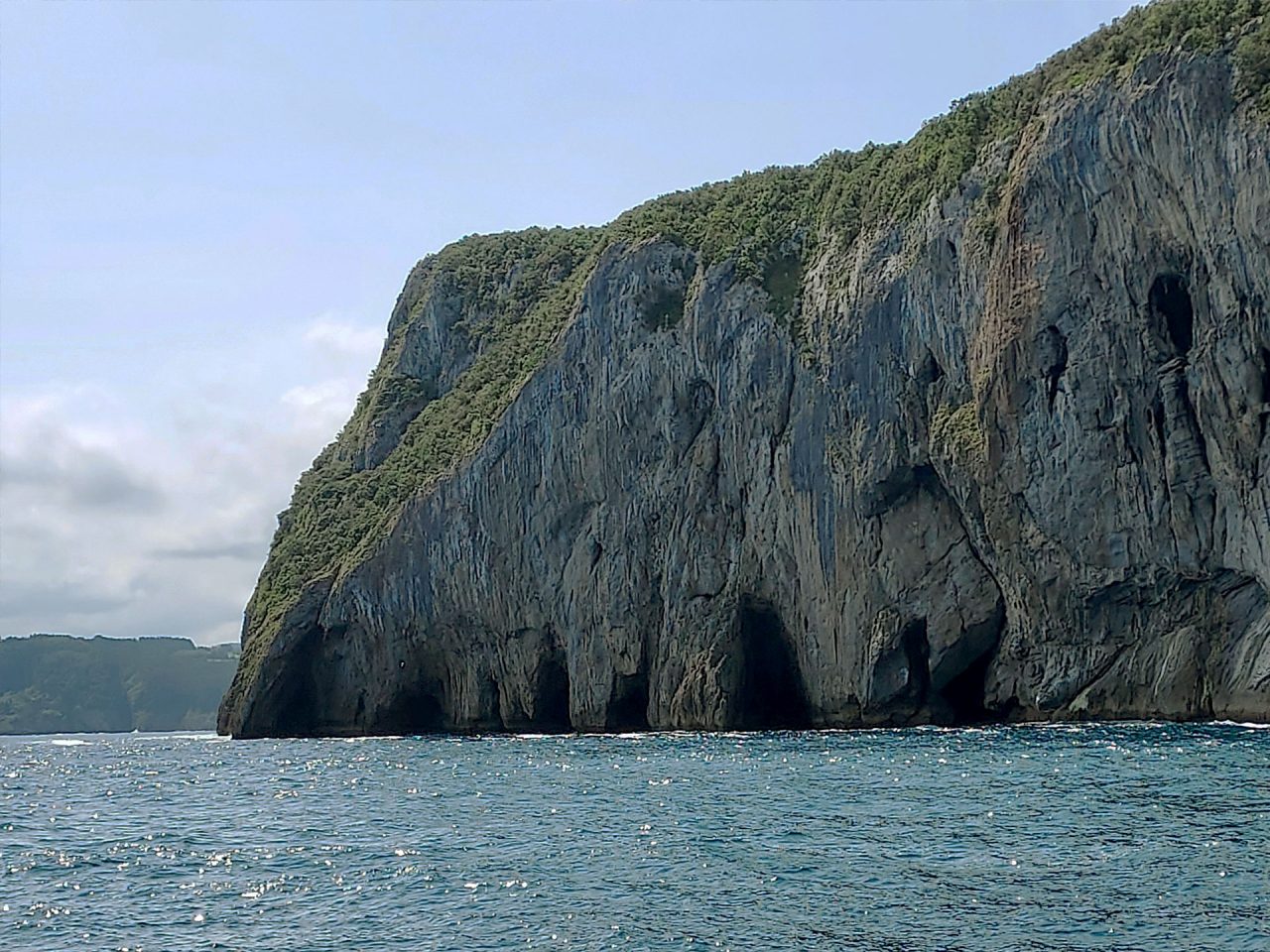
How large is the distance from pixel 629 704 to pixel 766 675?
775cm

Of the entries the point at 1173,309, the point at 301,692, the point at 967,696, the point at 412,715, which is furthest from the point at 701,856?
the point at 301,692

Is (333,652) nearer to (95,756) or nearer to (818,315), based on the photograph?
(95,756)

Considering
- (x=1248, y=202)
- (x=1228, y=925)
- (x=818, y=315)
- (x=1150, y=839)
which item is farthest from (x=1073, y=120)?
(x=1228, y=925)

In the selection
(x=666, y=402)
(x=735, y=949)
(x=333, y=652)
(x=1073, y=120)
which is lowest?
(x=735, y=949)

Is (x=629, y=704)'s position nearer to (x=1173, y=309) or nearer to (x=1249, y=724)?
(x=1249, y=724)

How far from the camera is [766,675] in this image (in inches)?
2768

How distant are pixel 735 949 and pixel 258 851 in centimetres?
1422

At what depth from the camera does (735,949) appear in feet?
60.3

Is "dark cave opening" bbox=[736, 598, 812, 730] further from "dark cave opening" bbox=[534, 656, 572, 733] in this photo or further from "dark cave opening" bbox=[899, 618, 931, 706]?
"dark cave opening" bbox=[534, 656, 572, 733]

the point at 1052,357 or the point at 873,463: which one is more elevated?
the point at 1052,357

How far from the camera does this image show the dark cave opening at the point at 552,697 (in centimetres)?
7875

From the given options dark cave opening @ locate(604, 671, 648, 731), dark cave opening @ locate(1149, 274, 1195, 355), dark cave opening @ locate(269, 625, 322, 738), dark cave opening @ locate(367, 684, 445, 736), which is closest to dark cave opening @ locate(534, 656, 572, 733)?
dark cave opening @ locate(604, 671, 648, 731)

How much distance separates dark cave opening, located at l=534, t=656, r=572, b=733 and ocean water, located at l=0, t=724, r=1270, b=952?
3262cm

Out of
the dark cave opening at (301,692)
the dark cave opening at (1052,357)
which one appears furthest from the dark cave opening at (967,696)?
the dark cave opening at (301,692)
